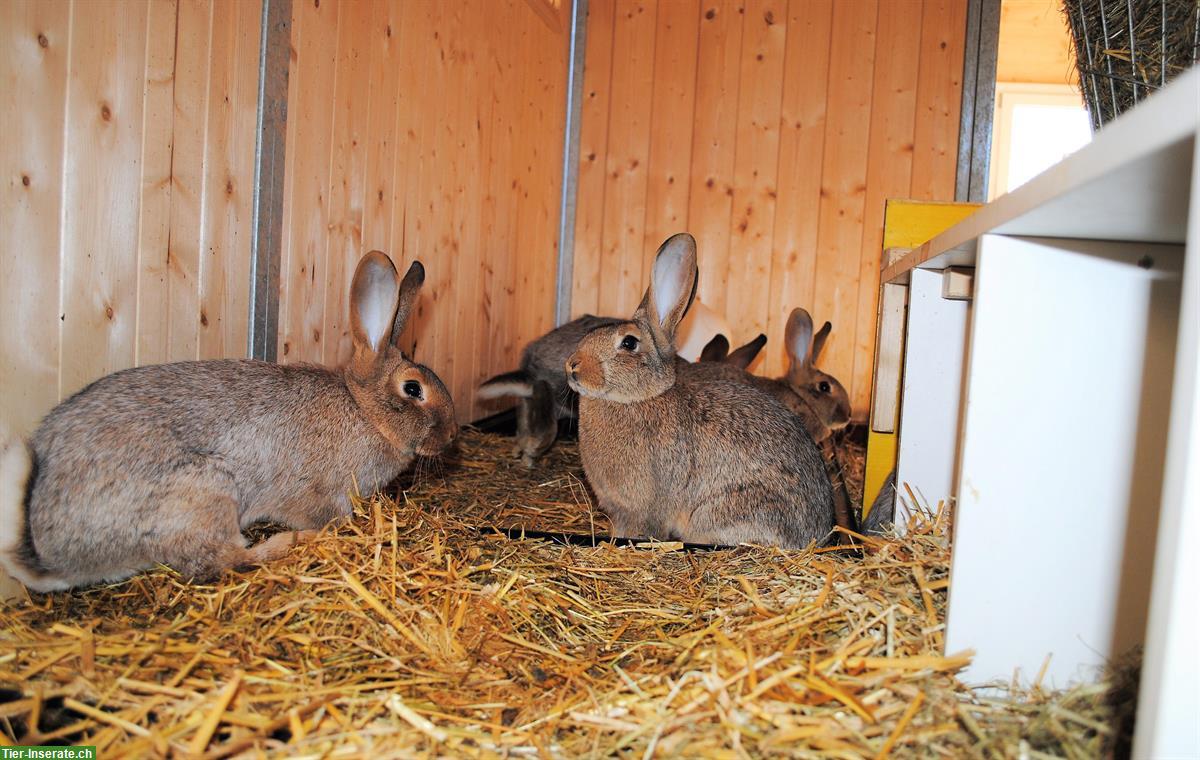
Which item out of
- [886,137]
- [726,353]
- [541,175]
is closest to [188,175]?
[726,353]

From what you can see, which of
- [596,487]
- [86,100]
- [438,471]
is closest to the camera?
[86,100]

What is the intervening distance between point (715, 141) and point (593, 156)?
4.06ft

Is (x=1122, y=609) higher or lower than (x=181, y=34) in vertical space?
lower

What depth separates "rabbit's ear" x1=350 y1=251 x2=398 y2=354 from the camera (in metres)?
3.72

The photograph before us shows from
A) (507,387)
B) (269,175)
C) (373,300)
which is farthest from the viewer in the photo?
(507,387)

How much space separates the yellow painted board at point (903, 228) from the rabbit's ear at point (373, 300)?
8.85ft

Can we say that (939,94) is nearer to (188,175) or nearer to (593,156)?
(593,156)

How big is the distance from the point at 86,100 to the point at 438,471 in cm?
271

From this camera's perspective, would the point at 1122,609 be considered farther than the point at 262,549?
No

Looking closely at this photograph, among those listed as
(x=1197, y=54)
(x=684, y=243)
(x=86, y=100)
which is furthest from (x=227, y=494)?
(x=1197, y=54)

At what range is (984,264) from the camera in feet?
7.20

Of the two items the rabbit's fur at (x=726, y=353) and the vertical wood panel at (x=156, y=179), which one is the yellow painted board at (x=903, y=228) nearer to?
the rabbit's fur at (x=726, y=353)

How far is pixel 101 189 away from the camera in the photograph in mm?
3180

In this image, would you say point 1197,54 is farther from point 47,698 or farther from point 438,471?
point 438,471
